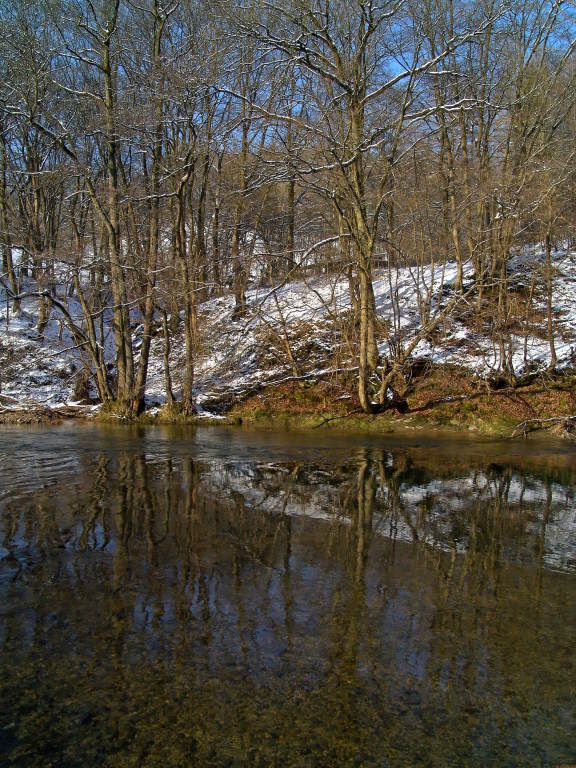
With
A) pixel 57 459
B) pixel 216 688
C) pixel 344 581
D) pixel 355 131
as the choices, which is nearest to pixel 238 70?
pixel 355 131

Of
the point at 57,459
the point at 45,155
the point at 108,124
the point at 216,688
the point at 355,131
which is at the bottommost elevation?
the point at 216,688

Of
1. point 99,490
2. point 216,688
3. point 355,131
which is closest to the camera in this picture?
point 216,688

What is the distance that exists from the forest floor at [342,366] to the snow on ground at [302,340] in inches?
2.4

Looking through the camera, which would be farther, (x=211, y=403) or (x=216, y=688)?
(x=211, y=403)

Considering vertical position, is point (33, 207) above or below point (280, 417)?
above

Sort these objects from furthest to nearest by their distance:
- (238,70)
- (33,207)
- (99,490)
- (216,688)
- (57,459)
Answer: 1. (33,207)
2. (238,70)
3. (57,459)
4. (99,490)
5. (216,688)

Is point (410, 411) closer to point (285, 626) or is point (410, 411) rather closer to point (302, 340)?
point (302, 340)

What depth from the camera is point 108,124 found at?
19.1m

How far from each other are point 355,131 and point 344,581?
14.1 m

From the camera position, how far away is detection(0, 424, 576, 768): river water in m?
3.26

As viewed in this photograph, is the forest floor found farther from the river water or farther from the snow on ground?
the river water

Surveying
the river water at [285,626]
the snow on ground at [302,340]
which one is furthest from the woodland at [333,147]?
the river water at [285,626]

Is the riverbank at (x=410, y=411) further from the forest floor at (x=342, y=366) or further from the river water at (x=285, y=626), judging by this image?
the river water at (x=285, y=626)

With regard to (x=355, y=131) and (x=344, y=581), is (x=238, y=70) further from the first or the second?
(x=344, y=581)
